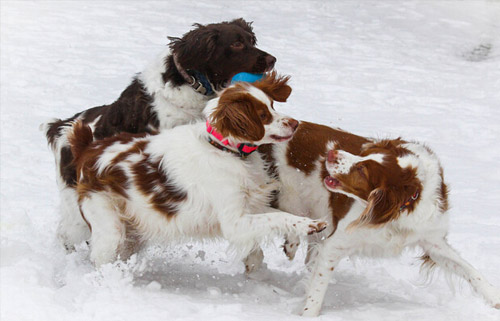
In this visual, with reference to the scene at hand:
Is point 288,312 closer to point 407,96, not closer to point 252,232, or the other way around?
point 252,232

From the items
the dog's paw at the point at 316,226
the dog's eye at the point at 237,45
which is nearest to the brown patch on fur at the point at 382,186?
the dog's paw at the point at 316,226

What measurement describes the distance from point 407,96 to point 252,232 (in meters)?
6.07

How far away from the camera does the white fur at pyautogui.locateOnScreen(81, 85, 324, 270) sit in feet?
13.6

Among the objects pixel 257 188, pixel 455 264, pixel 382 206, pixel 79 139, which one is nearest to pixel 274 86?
pixel 257 188

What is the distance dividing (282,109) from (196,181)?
493cm

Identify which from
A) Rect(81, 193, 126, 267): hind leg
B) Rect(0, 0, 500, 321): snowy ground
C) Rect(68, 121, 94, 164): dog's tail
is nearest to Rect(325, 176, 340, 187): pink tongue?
Rect(0, 0, 500, 321): snowy ground

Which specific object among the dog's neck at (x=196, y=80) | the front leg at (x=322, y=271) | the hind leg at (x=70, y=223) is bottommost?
the hind leg at (x=70, y=223)

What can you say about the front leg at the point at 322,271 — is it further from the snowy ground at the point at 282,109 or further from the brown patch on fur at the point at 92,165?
the brown patch on fur at the point at 92,165

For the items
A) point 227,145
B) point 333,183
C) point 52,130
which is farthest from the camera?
point 52,130

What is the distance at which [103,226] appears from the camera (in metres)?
4.39

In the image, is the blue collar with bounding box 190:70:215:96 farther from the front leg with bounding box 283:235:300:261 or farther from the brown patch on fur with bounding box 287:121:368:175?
the front leg with bounding box 283:235:300:261

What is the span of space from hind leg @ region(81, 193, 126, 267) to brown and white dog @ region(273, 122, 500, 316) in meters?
1.15

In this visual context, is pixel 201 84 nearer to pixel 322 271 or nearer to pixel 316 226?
pixel 316 226

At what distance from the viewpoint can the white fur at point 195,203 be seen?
414 centimetres
